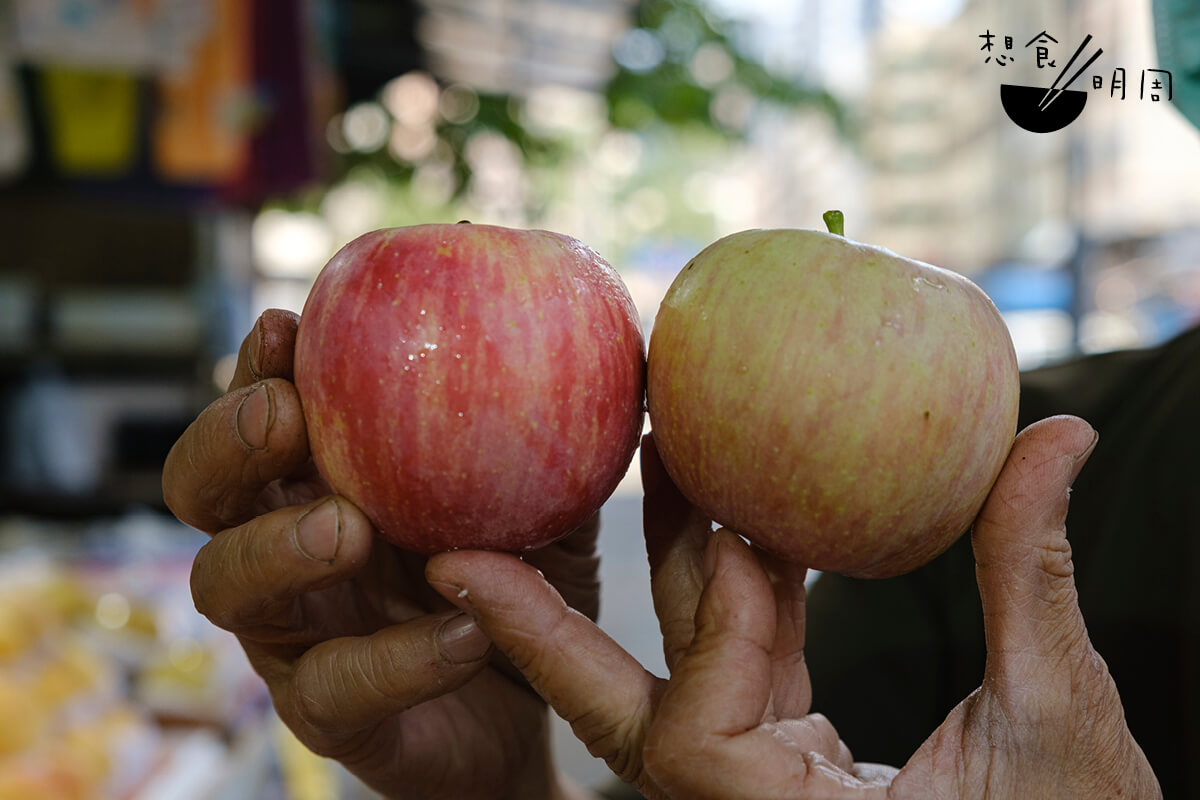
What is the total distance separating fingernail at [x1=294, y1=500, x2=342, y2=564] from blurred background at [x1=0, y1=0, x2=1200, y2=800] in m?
1.06

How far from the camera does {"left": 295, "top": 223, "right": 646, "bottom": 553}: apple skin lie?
0.86 m

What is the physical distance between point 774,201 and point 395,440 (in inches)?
731

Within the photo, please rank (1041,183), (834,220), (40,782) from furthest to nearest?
(1041,183) < (40,782) < (834,220)

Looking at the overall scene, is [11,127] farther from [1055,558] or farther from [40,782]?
[1055,558]

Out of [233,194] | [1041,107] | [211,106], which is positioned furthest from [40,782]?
[233,194]

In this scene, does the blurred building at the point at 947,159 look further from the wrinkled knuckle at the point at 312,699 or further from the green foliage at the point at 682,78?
the wrinkled knuckle at the point at 312,699

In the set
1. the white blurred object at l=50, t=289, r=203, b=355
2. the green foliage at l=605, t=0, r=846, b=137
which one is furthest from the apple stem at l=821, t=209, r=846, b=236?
the green foliage at l=605, t=0, r=846, b=137

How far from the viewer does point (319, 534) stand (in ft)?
2.75

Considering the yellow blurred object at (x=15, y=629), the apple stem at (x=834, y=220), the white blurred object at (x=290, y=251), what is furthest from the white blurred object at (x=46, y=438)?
the white blurred object at (x=290, y=251)

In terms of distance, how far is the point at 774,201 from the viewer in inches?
732

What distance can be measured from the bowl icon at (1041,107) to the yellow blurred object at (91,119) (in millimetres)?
3316

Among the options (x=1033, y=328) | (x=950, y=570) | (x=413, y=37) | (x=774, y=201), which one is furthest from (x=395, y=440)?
(x=774, y=201)

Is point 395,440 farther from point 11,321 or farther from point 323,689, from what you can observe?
point 11,321

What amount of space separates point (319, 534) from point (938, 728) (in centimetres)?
59
